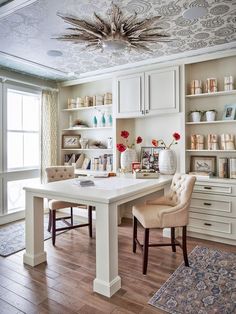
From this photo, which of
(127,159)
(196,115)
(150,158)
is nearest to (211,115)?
(196,115)

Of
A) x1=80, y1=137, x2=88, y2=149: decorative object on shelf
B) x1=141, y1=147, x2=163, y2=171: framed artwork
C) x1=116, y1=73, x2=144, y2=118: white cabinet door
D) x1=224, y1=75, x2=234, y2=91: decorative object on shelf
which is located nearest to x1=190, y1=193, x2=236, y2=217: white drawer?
x1=141, y1=147, x2=163, y2=171: framed artwork

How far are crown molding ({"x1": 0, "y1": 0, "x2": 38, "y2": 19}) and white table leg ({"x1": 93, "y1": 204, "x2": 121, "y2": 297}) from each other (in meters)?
1.88

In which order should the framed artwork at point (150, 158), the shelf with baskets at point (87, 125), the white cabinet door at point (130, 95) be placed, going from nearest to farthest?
1. the white cabinet door at point (130, 95)
2. the framed artwork at point (150, 158)
3. the shelf with baskets at point (87, 125)

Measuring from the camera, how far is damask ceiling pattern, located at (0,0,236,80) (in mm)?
2205

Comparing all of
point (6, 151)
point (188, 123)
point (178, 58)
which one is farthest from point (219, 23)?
point (6, 151)

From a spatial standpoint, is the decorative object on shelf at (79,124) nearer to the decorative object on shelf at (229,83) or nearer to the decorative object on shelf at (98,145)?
the decorative object on shelf at (98,145)

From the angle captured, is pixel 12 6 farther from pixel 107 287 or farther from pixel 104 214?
pixel 107 287

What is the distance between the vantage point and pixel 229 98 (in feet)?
11.1

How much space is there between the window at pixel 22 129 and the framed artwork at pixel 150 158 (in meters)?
2.03

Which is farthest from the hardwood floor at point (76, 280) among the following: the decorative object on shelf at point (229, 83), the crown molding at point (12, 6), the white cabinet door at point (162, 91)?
the crown molding at point (12, 6)

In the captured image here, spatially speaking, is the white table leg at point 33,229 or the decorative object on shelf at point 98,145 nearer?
the white table leg at point 33,229

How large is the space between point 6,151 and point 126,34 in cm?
277

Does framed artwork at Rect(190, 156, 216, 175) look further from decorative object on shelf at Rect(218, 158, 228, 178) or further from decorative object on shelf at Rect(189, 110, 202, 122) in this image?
decorative object on shelf at Rect(189, 110, 202, 122)

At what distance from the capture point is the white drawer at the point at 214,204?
302cm
